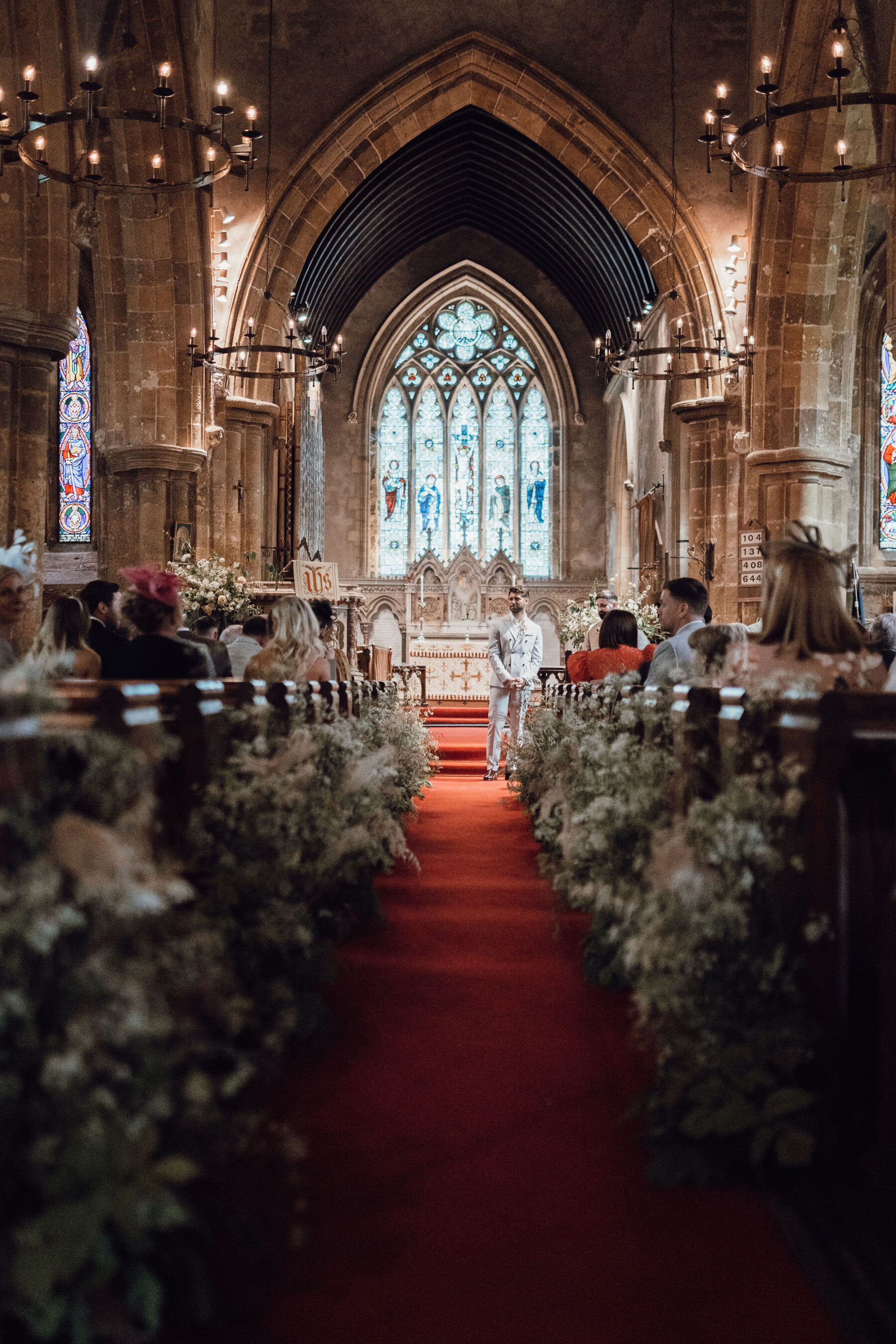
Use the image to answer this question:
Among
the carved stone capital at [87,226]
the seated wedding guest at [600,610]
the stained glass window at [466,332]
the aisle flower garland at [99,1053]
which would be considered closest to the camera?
the aisle flower garland at [99,1053]

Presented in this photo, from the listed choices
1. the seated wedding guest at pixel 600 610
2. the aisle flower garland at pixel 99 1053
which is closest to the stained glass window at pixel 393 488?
the seated wedding guest at pixel 600 610

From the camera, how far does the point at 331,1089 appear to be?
2.33 meters

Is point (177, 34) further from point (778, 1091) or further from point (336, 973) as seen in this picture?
point (778, 1091)

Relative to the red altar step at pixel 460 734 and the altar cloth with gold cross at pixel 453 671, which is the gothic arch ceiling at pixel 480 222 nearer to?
the altar cloth with gold cross at pixel 453 671

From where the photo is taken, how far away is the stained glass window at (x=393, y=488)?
19.6m

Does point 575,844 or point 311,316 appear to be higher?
point 311,316

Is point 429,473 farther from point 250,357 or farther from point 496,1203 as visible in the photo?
point 496,1203

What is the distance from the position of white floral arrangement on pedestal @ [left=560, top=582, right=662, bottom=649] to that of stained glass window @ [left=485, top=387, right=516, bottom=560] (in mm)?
5758

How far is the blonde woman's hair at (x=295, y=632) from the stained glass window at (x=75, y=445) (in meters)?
8.17

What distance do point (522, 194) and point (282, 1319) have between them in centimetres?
1597

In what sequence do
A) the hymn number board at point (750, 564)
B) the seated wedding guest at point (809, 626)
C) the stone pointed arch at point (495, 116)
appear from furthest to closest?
the stone pointed arch at point (495, 116) < the hymn number board at point (750, 564) < the seated wedding guest at point (809, 626)

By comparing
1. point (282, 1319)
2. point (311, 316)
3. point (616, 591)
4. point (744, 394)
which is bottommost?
point (282, 1319)

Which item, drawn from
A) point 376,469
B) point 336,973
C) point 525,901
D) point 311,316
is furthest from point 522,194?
point 336,973

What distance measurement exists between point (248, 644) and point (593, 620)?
20.4 ft
